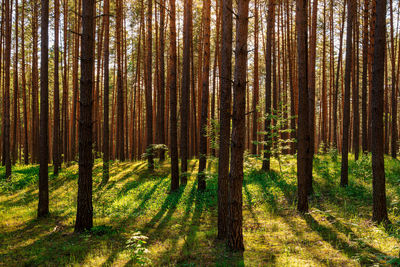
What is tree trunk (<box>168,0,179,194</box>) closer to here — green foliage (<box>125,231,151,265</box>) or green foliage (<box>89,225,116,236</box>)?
green foliage (<box>89,225,116,236</box>)

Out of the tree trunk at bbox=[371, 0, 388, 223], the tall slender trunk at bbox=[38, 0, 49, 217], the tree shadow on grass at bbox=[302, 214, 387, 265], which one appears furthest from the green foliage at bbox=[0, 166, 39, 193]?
the tree trunk at bbox=[371, 0, 388, 223]

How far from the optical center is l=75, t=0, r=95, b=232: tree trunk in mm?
6738

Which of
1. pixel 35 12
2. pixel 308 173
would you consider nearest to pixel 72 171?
pixel 35 12

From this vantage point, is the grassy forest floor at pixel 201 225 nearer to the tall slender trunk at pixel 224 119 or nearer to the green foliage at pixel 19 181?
the green foliage at pixel 19 181

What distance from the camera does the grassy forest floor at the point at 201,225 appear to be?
5.22 m

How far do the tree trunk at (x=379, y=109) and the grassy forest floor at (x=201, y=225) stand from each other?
62 cm

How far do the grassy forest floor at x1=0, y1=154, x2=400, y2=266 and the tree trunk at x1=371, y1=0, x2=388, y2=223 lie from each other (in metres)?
0.62

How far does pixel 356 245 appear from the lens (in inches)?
211

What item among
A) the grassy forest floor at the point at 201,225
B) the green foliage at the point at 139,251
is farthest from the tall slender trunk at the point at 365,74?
the green foliage at the point at 139,251

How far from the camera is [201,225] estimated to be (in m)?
7.60

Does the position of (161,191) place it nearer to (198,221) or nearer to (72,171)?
(198,221)

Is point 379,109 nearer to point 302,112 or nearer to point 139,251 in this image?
point 302,112

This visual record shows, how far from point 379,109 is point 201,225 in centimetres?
566

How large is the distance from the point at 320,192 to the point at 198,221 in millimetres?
5266
